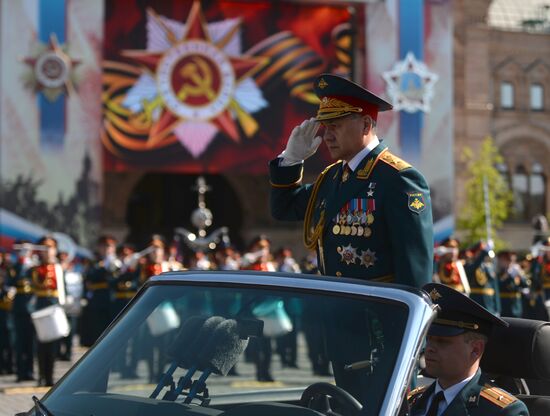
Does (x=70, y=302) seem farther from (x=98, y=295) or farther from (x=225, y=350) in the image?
(x=225, y=350)

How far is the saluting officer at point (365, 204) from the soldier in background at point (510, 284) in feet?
46.8

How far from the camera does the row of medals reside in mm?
4434

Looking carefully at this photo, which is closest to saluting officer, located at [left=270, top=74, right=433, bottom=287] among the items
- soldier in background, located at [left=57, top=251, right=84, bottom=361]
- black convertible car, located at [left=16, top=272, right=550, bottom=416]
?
black convertible car, located at [left=16, top=272, right=550, bottom=416]

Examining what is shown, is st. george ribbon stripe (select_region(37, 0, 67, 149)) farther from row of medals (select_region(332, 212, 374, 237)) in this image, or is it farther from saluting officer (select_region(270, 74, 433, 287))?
row of medals (select_region(332, 212, 374, 237))

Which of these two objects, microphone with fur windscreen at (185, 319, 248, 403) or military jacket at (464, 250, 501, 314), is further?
military jacket at (464, 250, 501, 314)

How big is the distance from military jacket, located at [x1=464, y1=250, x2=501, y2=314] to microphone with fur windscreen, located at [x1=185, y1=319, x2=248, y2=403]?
13.9 metres

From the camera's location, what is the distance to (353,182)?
4.54 m

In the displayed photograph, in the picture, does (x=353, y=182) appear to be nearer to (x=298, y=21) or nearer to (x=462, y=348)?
(x=462, y=348)

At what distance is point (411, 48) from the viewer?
104 feet

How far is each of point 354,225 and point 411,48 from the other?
27777mm

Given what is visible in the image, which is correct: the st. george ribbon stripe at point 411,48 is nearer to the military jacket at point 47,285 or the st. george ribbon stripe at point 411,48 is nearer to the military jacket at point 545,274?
the military jacket at point 545,274

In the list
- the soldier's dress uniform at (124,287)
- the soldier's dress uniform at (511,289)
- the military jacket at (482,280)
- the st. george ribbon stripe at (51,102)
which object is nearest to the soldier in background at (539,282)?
the soldier's dress uniform at (511,289)

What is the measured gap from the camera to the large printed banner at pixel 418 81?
31.2 meters

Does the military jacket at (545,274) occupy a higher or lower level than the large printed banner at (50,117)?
lower
